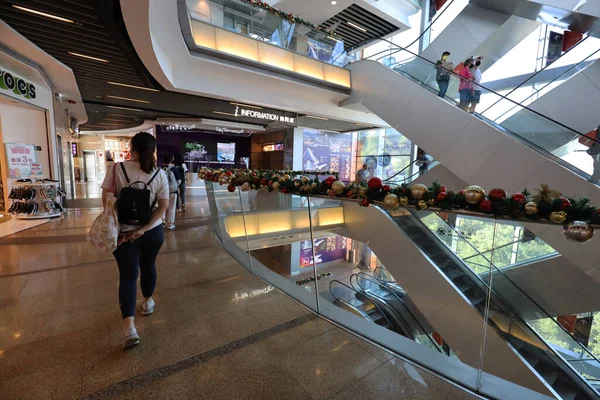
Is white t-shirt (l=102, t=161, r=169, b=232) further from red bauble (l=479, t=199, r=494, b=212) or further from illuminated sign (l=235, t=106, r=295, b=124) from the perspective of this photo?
illuminated sign (l=235, t=106, r=295, b=124)

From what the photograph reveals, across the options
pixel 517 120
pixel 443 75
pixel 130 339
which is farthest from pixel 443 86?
pixel 130 339

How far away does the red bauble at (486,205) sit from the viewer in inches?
58.6

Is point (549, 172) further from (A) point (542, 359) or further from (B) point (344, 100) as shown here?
(B) point (344, 100)

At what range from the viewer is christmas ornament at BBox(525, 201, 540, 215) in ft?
4.48

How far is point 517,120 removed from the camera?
19.7 feet

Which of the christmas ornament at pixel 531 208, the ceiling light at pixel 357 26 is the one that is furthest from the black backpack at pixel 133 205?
the ceiling light at pixel 357 26

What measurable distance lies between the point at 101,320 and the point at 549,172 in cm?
738

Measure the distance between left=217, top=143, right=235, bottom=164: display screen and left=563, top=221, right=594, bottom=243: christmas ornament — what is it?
617 inches

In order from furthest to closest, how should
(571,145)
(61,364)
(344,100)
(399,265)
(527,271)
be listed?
(344,100) → (399,265) → (571,145) → (527,271) → (61,364)

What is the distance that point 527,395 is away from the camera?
1465 millimetres

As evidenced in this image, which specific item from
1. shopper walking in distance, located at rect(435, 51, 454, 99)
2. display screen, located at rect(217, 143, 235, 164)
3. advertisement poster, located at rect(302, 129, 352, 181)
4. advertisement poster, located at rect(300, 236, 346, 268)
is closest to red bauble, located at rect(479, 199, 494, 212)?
advertisement poster, located at rect(300, 236, 346, 268)

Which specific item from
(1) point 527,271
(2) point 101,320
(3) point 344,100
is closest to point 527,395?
(1) point 527,271

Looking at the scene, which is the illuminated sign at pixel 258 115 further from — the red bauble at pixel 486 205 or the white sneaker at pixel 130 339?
the red bauble at pixel 486 205

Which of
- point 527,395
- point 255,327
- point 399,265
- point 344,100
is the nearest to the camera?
point 527,395
